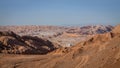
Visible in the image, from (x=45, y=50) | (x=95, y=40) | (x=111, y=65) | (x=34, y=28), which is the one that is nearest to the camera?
(x=111, y=65)

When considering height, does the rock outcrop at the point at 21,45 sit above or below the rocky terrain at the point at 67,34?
above

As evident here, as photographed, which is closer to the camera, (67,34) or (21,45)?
(21,45)

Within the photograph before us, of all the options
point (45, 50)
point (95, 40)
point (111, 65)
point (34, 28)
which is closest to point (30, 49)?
point (45, 50)

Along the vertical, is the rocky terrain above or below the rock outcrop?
below

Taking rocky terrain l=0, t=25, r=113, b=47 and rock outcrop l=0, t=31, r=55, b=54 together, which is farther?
rocky terrain l=0, t=25, r=113, b=47

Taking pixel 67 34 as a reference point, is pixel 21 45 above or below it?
above

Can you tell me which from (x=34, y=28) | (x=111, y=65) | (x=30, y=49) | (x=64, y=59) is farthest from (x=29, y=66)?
(x=34, y=28)

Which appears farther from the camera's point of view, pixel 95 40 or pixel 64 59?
pixel 95 40

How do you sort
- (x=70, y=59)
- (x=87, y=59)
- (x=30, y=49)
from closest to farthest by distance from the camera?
(x=87, y=59), (x=70, y=59), (x=30, y=49)

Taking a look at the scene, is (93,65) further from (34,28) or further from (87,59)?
(34,28)

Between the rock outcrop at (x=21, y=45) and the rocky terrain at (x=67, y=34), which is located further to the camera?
the rocky terrain at (x=67, y=34)

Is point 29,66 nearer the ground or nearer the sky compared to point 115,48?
nearer the ground
